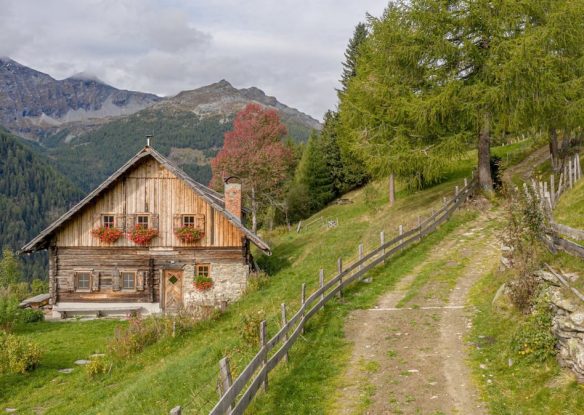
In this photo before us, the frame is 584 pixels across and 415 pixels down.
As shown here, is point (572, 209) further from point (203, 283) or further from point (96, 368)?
point (203, 283)

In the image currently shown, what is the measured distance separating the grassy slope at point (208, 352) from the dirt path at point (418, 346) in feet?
2.21

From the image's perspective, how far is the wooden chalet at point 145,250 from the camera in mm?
28484

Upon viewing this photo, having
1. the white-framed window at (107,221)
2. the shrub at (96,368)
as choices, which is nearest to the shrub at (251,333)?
the shrub at (96,368)

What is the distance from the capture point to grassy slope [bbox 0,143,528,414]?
490 inches

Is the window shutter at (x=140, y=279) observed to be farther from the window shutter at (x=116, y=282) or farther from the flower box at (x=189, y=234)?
the flower box at (x=189, y=234)

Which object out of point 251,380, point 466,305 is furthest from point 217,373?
point 466,305

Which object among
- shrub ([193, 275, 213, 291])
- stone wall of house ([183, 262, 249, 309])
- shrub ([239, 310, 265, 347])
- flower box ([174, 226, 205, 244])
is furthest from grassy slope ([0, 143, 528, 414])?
flower box ([174, 226, 205, 244])

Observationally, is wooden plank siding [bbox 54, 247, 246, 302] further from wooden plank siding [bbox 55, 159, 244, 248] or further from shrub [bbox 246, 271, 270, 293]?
shrub [bbox 246, 271, 270, 293]

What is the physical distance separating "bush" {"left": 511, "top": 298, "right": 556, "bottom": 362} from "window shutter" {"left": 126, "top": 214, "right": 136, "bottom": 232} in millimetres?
22448

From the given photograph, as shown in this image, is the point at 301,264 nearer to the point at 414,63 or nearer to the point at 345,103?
the point at 345,103

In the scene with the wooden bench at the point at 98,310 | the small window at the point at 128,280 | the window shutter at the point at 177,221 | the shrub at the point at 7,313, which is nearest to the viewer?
the shrub at the point at 7,313

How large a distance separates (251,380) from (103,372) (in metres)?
9.32

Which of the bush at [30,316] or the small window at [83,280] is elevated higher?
the small window at [83,280]

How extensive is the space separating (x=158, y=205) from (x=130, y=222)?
1912 millimetres
